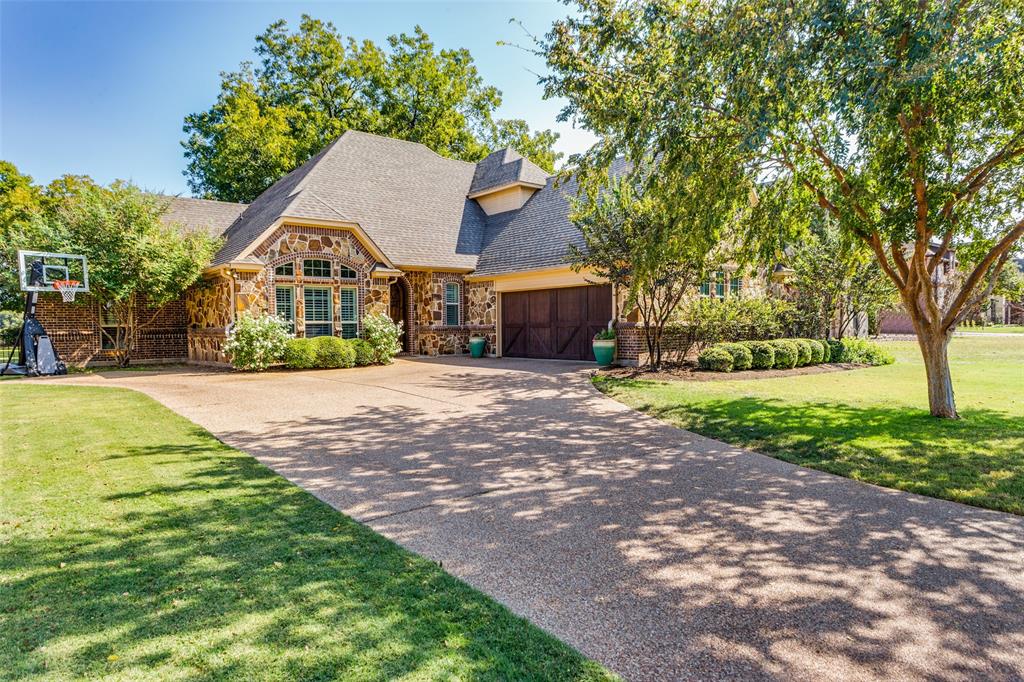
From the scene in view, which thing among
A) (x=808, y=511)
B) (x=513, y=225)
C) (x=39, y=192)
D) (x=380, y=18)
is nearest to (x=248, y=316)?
(x=380, y=18)

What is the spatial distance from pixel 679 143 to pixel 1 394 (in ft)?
43.6

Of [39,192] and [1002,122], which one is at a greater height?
[39,192]

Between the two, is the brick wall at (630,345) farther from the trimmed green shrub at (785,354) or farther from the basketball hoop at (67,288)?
the basketball hoop at (67,288)

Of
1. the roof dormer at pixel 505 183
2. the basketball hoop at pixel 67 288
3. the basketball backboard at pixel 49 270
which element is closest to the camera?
the basketball backboard at pixel 49 270

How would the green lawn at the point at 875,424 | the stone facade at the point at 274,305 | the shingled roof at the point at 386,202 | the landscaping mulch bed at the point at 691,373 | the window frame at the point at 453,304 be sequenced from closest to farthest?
1. the green lawn at the point at 875,424
2. the landscaping mulch bed at the point at 691,373
3. the stone facade at the point at 274,305
4. the shingled roof at the point at 386,202
5. the window frame at the point at 453,304

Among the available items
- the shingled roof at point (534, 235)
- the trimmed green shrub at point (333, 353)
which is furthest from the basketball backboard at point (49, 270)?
the shingled roof at point (534, 235)

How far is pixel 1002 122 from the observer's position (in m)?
7.56

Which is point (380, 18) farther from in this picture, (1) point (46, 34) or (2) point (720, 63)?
(2) point (720, 63)

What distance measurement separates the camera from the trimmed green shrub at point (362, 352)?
16.4m

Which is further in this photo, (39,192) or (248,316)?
(39,192)

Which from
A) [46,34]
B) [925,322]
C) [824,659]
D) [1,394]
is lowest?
[824,659]

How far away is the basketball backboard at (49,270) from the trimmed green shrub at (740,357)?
1678cm

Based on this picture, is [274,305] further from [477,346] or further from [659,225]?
[659,225]

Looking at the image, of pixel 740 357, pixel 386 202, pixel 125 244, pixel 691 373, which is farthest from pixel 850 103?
pixel 125 244
